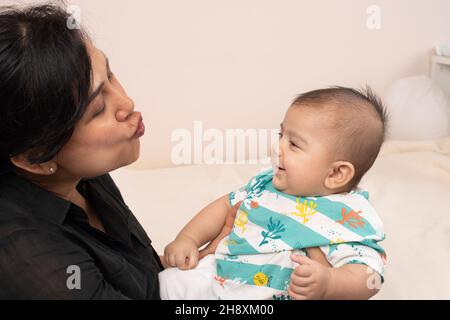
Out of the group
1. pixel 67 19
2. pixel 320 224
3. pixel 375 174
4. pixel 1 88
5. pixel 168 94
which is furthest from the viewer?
pixel 168 94

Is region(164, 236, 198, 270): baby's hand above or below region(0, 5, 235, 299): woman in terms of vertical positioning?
below

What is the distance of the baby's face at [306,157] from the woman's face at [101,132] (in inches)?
13.9

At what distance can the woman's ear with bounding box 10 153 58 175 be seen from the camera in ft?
2.77

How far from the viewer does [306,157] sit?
1.09m

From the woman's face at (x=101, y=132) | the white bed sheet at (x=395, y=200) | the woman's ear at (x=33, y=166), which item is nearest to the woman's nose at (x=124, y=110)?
the woman's face at (x=101, y=132)

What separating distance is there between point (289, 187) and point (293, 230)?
12 centimetres

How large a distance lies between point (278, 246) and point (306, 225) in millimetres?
74

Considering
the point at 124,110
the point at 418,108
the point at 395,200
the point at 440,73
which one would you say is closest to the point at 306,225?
the point at 124,110

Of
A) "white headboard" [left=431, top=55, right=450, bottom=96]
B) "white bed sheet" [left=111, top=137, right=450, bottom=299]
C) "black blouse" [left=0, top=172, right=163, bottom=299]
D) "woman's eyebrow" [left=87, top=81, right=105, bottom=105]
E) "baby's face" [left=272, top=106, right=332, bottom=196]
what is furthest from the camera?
"white headboard" [left=431, top=55, right=450, bottom=96]

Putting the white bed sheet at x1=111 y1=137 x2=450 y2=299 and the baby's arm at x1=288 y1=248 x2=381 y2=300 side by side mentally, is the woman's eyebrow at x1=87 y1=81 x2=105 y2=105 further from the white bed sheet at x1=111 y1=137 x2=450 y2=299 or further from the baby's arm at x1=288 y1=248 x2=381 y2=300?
the white bed sheet at x1=111 y1=137 x2=450 y2=299

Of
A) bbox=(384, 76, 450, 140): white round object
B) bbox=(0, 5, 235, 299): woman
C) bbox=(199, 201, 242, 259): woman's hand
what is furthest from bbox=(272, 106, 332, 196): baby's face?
bbox=(384, 76, 450, 140): white round object

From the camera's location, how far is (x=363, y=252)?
99 centimetres
